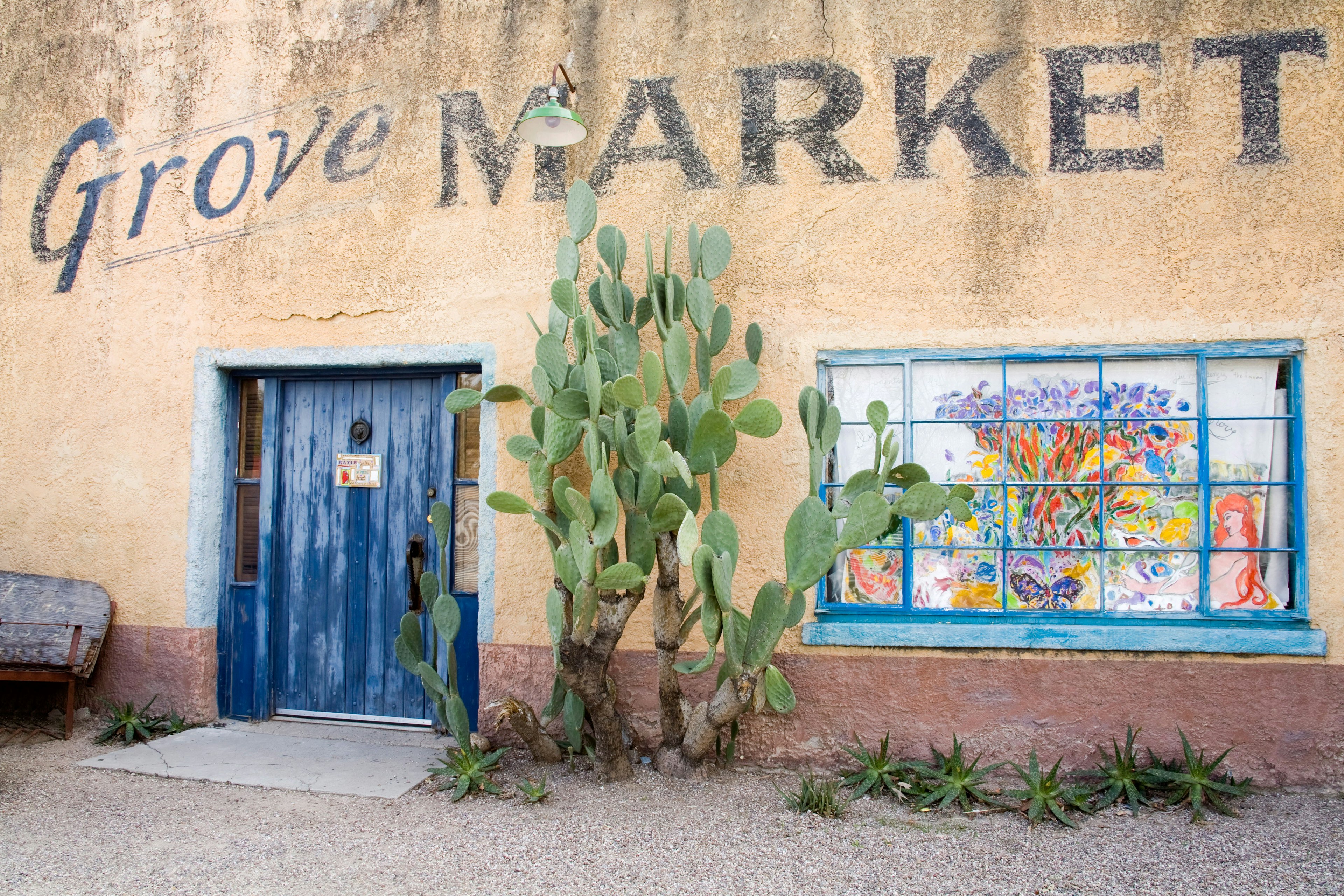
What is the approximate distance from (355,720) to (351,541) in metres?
0.91

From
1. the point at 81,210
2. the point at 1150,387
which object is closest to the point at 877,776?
the point at 1150,387

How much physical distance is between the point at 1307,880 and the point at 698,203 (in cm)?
343

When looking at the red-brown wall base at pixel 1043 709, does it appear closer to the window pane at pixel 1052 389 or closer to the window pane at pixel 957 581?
the window pane at pixel 957 581

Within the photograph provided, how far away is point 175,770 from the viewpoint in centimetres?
394

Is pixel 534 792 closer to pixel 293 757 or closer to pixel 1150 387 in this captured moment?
pixel 293 757

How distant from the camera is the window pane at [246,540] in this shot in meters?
4.67

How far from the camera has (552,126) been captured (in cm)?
373

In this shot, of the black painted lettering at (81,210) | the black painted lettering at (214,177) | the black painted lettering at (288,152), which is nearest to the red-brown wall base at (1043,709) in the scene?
the black painted lettering at (288,152)

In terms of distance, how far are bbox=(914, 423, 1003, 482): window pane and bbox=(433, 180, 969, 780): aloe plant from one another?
0.33 metres

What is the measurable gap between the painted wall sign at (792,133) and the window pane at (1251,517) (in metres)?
1.40

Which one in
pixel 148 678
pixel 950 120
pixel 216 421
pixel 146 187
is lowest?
pixel 148 678

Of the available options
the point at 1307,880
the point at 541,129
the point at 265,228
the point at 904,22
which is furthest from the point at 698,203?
the point at 1307,880

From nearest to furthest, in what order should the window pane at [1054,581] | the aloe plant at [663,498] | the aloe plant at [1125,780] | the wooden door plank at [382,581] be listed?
1. the aloe plant at [663,498]
2. the aloe plant at [1125,780]
3. the window pane at [1054,581]
4. the wooden door plank at [382,581]

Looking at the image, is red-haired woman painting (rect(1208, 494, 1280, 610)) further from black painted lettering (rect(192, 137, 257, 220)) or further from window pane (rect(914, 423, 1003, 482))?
A: black painted lettering (rect(192, 137, 257, 220))
